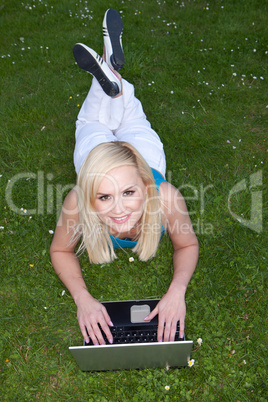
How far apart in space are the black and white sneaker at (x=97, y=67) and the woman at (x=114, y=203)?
0.01 m

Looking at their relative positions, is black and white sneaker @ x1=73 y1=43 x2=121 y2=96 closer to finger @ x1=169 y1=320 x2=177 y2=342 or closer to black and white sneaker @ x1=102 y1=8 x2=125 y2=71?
black and white sneaker @ x1=102 y1=8 x2=125 y2=71

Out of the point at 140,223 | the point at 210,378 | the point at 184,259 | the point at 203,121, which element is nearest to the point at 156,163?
the point at 140,223

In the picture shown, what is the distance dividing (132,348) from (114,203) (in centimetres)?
111

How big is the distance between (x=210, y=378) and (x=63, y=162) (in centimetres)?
321

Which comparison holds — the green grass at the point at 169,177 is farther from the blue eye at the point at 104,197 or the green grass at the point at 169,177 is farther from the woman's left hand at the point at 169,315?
the blue eye at the point at 104,197

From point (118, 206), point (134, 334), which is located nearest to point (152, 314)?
point (134, 334)

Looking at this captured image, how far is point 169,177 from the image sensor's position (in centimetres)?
460

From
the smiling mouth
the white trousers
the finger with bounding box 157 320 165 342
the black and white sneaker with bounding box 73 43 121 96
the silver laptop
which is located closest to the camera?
the silver laptop

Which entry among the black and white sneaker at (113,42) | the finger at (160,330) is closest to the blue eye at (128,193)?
the finger at (160,330)

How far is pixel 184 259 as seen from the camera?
11.2ft

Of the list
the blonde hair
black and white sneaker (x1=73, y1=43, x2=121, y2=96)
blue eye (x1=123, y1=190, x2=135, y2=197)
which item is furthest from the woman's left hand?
black and white sneaker (x1=73, y1=43, x2=121, y2=96)

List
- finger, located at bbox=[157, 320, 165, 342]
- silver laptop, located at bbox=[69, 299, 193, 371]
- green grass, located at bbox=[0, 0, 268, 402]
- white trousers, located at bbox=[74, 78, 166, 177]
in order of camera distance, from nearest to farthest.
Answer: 1. silver laptop, located at bbox=[69, 299, 193, 371]
2. finger, located at bbox=[157, 320, 165, 342]
3. green grass, located at bbox=[0, 0, 268, 402]
4. white trousers, located at bbox=[74, 78, 166, 177]

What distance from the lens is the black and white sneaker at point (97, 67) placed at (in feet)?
13.1

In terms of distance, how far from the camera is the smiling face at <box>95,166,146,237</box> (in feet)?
9.23
